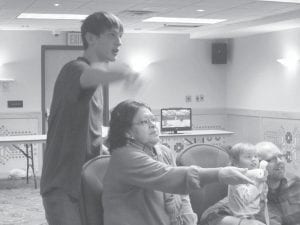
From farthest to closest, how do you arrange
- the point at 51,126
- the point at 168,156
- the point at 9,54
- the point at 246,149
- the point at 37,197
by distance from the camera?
the point at 9,54, the point at 37,197, the point at 246,149, the point at 168,156, the point at 51,126

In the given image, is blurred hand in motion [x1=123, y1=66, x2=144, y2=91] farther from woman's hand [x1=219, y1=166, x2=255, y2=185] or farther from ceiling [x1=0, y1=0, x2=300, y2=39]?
ceiling [x1=0, y1=0, x2=300, y2=39]

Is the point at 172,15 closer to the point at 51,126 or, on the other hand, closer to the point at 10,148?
the point at 10,148

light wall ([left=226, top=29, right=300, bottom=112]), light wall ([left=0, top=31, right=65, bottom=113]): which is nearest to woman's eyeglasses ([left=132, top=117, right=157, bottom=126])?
light wall ([left=226, top=29, right=300, bottom=112])

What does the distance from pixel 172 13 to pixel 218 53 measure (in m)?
2.69

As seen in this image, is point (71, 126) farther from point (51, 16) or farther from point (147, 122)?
point (51, 16)

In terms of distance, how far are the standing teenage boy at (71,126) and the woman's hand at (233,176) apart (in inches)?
17.0

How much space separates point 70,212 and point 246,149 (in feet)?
5.04

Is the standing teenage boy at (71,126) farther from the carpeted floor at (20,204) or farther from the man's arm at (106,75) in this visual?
the carpeted floor at (20,204)

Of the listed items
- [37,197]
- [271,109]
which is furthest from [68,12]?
[271,109]

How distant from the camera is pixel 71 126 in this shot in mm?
1562

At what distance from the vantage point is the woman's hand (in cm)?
160

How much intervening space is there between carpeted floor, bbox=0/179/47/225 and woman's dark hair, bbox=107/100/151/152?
3.49m

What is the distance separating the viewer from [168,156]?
7.72 ft

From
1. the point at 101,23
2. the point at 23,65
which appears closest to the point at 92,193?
the point at 101,23
